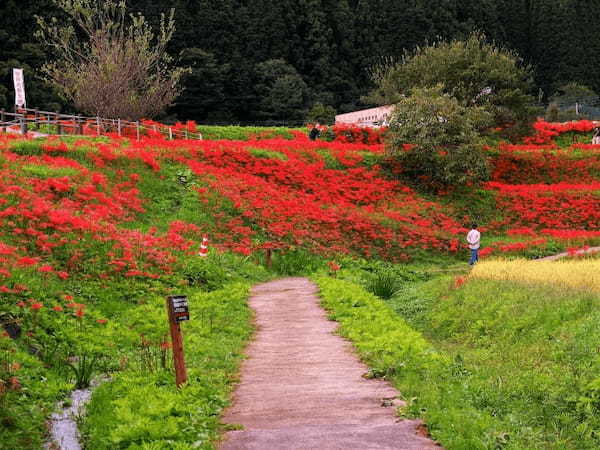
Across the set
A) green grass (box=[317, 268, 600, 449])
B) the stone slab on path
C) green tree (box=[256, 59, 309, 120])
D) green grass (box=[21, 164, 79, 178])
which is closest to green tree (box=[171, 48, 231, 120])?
green tree (box=[256, 59, 309, 120])

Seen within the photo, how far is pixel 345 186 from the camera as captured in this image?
34750mm

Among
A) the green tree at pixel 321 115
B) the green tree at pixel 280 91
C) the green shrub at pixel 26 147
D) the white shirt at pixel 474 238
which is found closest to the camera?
the white shirt at pixel 474 238

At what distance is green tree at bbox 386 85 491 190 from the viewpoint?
3625cm

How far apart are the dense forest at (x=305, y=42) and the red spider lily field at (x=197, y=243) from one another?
30610mm

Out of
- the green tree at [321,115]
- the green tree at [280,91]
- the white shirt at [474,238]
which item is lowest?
the white shirt at [474,238]

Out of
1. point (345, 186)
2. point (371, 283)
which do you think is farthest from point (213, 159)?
point (371, 283)

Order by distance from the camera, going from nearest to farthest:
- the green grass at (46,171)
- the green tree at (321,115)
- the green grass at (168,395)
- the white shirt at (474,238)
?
the green grass at (168,395) → the green grass at (46,171) → the white shirt at (474,238) → the green tree at (321,115)

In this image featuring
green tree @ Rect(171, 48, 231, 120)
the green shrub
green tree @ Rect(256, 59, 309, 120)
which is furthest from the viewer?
green tree @ Rect(256, 59, 309, 120)

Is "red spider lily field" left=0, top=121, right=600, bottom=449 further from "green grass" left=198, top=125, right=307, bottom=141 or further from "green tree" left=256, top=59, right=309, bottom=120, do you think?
"green tree" left=256, top=59, right=309, bottom=120

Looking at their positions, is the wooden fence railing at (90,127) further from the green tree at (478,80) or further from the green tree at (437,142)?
the green tree at (478,80)

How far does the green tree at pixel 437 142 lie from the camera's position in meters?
36.2

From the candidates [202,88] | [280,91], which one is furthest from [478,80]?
[202,88]

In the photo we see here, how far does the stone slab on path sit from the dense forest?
52007 millimetres

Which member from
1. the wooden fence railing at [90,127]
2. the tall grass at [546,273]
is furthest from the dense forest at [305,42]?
the tall grass at [546,273]
